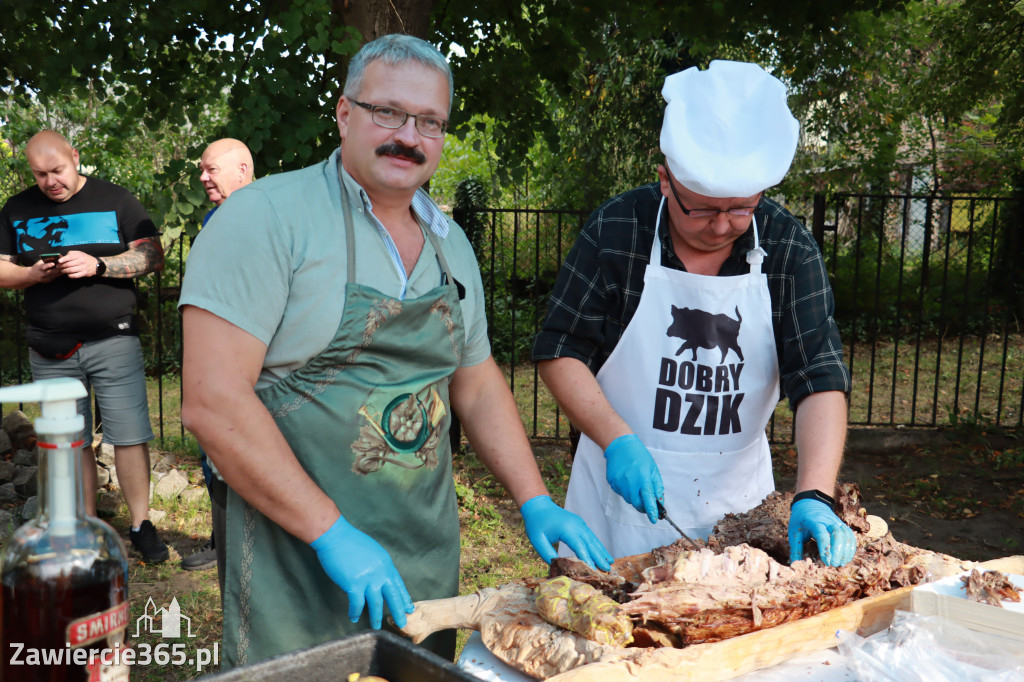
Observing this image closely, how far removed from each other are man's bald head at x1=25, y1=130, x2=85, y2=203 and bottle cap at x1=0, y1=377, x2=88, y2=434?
380 cm

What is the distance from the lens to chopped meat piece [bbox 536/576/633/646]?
1495 millimetres

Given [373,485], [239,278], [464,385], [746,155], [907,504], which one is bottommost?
[907,504]

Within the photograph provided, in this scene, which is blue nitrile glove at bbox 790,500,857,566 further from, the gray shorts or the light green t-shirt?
the gray shorts

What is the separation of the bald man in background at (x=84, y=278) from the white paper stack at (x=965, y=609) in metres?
3.84

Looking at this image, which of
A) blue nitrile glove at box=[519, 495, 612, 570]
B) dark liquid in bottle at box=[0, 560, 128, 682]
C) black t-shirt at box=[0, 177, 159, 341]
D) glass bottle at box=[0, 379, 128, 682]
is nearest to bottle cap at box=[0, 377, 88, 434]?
glass bottle at box=[0, 379, 128, 682]

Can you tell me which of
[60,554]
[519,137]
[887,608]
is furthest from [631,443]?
[519,137]

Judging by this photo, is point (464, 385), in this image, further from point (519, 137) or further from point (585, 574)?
point (519, 137)

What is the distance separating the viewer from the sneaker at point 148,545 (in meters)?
4.54

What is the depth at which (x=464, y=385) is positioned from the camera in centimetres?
213

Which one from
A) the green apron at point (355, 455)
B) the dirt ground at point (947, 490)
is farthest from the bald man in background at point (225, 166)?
the dirt ground at point (947, 490)

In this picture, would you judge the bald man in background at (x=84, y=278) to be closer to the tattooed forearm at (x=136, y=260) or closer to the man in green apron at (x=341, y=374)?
the tattooed forearm at (x=136, y=260)

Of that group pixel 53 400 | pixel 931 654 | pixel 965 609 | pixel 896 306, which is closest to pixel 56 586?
pixel 53 400

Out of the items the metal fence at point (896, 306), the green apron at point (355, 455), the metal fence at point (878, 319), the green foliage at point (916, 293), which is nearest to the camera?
the green apron at point (355, 455)

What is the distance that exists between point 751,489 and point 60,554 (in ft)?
6.64
